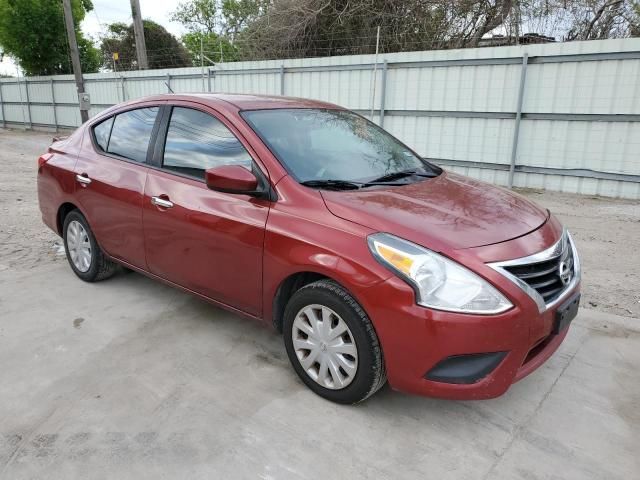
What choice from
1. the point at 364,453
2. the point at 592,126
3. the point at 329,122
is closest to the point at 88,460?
the point at 364,453

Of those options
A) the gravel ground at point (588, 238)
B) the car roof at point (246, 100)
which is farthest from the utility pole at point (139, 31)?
the car roof at point (246, 100)

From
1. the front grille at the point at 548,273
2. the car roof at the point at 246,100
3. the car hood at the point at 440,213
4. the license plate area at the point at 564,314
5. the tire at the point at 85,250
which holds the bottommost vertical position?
the tire at the point at 85,250

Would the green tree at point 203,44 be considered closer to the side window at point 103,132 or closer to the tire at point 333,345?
the side window at point 103,132

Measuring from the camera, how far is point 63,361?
320 cm

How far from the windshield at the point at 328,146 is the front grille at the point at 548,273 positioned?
110 cm

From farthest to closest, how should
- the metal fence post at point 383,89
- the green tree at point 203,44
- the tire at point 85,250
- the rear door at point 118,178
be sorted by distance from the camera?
the green tree at point 203,44, the metal fence post at point 383,89, the tire at point 85,250, the rear door at point 118,178

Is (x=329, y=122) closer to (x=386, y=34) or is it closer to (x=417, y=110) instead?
(x=417, y=110)

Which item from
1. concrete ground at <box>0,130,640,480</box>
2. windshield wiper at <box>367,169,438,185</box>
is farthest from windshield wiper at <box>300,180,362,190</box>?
concrete ground at <box>0,130,640,480</box>

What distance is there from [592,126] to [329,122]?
21.0 feet

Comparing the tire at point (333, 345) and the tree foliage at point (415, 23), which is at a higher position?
the tree foliage at point (415, 23)

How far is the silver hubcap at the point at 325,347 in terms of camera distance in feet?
8.53

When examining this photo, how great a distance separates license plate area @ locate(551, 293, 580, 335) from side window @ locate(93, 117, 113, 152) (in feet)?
11.5

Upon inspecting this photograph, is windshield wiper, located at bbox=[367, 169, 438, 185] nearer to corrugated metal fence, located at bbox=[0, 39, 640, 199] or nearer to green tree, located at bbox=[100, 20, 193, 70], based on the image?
corrugated metal fence, located at bbox=[0, 39, 640, 199]

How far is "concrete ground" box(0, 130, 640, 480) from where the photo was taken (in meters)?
2.35
